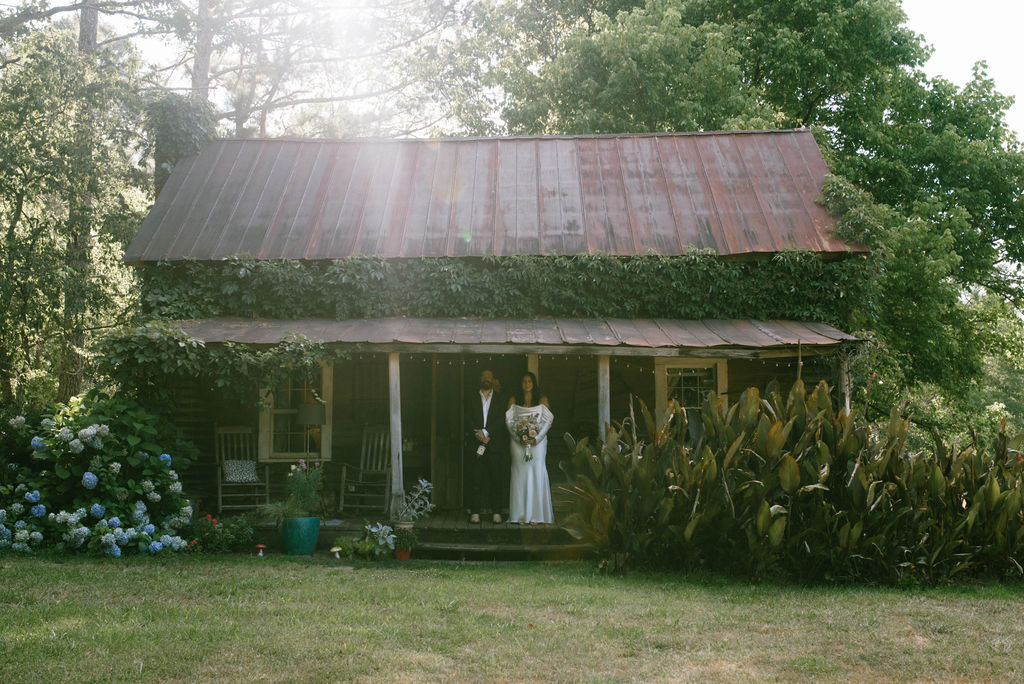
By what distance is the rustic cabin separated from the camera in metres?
10.7

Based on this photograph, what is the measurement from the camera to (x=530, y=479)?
30.9 ft

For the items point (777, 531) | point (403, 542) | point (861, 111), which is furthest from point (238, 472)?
point (861, 111)

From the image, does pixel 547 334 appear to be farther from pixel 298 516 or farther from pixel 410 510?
pixel 298 516

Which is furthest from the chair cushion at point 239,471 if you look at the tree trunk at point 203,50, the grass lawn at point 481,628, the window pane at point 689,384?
the tree trunk at point 203,50

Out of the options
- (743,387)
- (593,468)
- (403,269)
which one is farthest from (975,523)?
(403,269)

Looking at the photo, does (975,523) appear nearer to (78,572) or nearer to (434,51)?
(78,572)

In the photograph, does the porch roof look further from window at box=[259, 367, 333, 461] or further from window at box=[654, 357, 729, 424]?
window at box=[259, 367, 333, 461]

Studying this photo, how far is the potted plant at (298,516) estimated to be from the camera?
8.74 m

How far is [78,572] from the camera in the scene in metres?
7.10

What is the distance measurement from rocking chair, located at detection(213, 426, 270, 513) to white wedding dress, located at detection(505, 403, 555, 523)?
3.27 m

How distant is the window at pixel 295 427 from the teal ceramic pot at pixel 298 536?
2596 millimetres

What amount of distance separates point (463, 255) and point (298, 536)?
14.5 feet

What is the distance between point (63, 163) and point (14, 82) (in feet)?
5.21

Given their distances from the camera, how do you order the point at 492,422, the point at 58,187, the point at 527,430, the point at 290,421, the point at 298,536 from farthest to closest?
the point at 58,187
the point at 290,421
the point at 492,422
the point at 527,430
the point at 298,536
